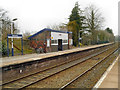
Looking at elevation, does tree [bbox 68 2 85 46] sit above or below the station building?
above

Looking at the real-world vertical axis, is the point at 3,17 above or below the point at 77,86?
above

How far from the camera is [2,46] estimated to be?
1395 centimetres

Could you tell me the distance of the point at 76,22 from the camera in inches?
1469

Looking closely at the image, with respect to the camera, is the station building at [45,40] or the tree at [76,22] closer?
the station building at [45,40]

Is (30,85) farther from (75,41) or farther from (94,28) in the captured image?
(94,28)

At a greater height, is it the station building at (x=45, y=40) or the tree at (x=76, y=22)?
the tree at (x=76, y=22)

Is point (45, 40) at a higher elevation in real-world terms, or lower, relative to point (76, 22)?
lower

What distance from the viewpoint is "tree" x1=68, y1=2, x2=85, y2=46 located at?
1407 inches

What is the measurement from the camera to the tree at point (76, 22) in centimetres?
3575

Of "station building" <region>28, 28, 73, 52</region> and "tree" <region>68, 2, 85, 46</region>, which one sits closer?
"station building" <region>28, 28, 73, 52</region>

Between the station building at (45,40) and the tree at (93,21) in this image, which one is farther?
the tree at (93,21)

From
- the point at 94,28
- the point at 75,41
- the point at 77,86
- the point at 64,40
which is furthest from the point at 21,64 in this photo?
the point at 94,28

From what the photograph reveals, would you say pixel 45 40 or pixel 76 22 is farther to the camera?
pixel 76 22

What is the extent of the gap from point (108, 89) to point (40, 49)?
43.4 ft
